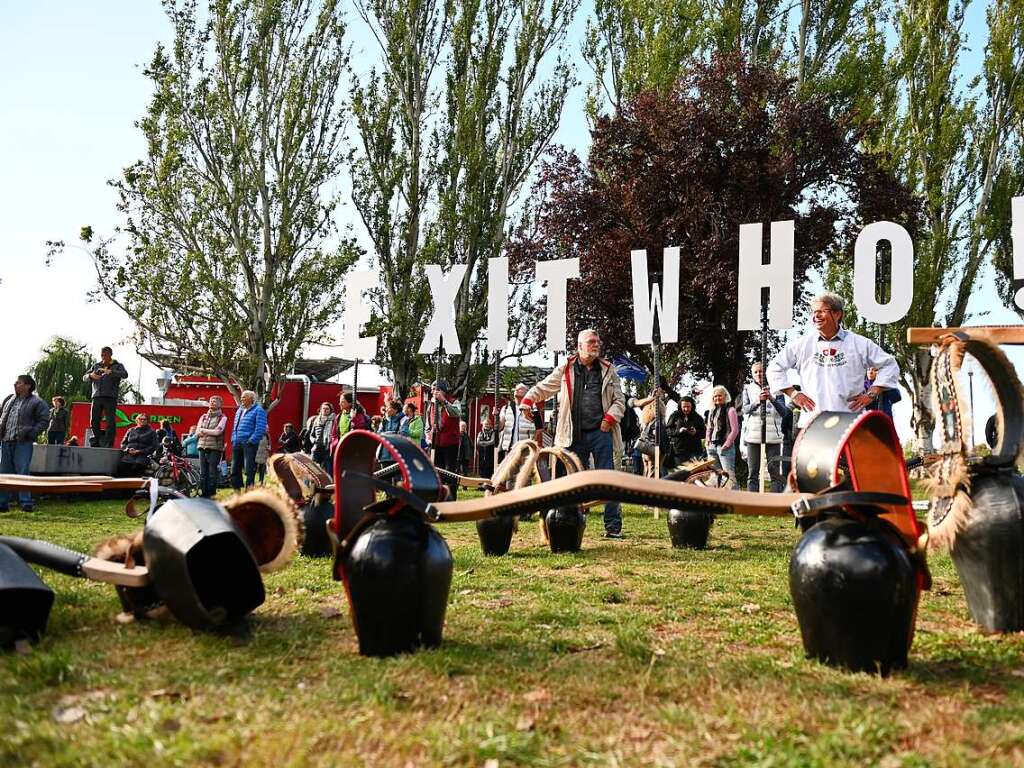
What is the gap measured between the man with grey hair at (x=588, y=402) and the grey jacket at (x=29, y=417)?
7613 mm

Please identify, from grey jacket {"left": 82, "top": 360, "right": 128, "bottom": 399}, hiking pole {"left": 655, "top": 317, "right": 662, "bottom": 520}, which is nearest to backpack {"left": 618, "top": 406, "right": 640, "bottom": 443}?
hiking pole {"left": 655, "top": 317, "right": 662, "bottom": 520}

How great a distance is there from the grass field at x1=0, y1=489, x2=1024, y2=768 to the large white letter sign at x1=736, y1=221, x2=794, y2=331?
754 cm

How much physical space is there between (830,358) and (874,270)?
8158 millimetres

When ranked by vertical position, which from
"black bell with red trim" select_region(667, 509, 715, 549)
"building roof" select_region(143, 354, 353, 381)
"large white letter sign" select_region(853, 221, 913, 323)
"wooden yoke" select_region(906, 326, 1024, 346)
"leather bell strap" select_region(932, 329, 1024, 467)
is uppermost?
"large white letter sign" select_region(853, 221, 913, 323)

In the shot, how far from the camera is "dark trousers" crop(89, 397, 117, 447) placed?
1448 centimetres

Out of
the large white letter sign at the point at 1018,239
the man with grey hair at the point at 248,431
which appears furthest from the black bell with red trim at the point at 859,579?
the large white letter sign at the point at 1018,239

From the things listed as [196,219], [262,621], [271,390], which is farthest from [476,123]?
[262,621]

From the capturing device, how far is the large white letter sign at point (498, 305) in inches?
513

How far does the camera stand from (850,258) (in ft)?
75.3

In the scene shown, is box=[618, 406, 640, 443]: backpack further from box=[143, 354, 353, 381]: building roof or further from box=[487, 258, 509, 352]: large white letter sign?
box=[143, 354, 353, 381]: building roof

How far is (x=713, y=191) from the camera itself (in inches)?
821

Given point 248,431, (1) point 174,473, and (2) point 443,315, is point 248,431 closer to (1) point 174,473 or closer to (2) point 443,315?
(1) point 174,473

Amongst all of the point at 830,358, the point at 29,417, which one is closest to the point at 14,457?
the point at 29,417

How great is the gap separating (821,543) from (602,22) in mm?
25090
